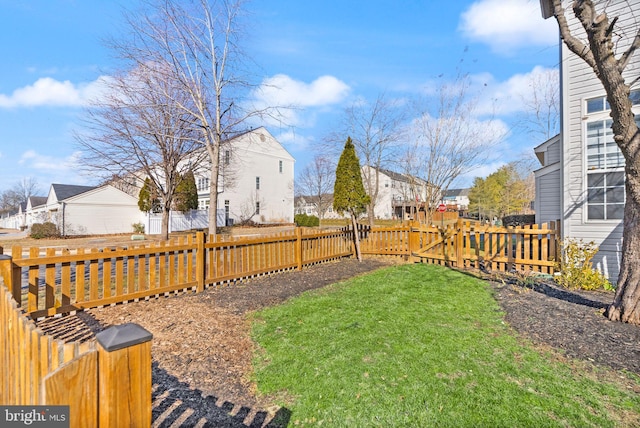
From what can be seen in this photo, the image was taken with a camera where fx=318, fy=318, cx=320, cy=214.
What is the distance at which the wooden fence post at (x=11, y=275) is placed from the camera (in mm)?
3615

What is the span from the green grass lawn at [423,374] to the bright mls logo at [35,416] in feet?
5.31

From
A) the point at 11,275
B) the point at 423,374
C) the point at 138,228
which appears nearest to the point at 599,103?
the point at 423,374

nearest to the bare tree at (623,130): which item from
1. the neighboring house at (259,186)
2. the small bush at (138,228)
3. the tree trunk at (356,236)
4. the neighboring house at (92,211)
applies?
the tree trunk at (356,236)

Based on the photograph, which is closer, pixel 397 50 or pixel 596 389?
pixel 596 389

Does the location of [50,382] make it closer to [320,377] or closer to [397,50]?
[320,377]

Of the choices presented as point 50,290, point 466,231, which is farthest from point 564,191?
point 50,290

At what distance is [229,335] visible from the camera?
158 inches

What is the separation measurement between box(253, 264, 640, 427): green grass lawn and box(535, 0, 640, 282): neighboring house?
162 inches

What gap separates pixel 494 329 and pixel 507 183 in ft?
119

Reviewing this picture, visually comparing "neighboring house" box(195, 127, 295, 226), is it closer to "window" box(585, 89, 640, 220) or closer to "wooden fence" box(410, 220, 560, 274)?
"wooden fence" box(410, 220, 560, 274)

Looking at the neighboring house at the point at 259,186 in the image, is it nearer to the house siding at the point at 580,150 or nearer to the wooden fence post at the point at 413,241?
the wooden fence post at the point at 413,241

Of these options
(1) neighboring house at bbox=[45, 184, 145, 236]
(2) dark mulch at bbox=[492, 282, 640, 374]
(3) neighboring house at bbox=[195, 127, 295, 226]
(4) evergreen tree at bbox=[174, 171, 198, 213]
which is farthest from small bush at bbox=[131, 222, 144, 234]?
(2) dark mulch at bbox=[492, 282, 640, 374]

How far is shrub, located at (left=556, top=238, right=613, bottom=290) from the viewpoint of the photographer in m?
6.02

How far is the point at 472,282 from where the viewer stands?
21.8ft
